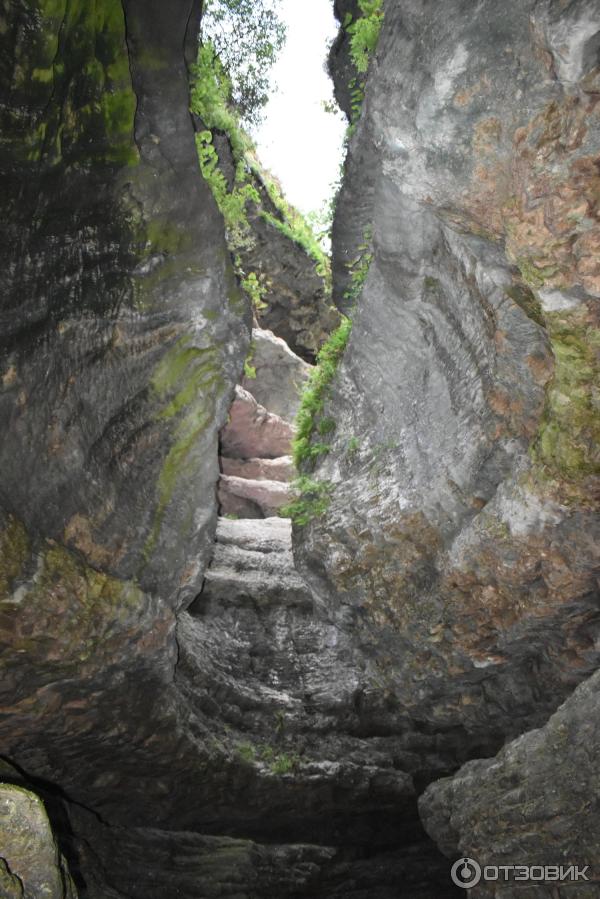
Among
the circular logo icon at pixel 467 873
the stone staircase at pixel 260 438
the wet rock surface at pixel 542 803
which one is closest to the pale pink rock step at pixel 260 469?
the stone staircase at pixel 260 438

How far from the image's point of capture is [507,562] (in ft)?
22.4

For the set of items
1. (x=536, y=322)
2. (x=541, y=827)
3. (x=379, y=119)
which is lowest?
(x=541, y=827)

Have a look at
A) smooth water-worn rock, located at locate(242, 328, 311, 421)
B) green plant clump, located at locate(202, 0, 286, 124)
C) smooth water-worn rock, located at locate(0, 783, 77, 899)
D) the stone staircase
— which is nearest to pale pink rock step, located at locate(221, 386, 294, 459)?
the stone staircase

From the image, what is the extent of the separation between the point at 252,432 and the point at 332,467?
921cm

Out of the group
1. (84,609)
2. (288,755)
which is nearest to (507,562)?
(84,609)

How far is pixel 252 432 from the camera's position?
58.3 feet

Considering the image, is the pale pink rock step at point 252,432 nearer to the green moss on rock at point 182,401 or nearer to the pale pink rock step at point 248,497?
the pale pink rock step at point 248,497

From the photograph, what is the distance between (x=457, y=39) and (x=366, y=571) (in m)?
5.72

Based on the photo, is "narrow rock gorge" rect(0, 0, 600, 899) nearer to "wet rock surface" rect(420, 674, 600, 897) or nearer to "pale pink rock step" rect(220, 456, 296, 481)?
"wet rock surface" rect(420, 674, 600, 897)

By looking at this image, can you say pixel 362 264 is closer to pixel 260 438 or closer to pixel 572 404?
pixel 572 404

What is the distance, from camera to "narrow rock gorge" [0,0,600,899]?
17.6ft

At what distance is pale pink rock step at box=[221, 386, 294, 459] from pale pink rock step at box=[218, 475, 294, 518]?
1.49 meters

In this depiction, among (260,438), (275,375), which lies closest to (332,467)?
(260,438)

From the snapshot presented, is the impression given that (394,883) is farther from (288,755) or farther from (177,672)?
(177,672)
